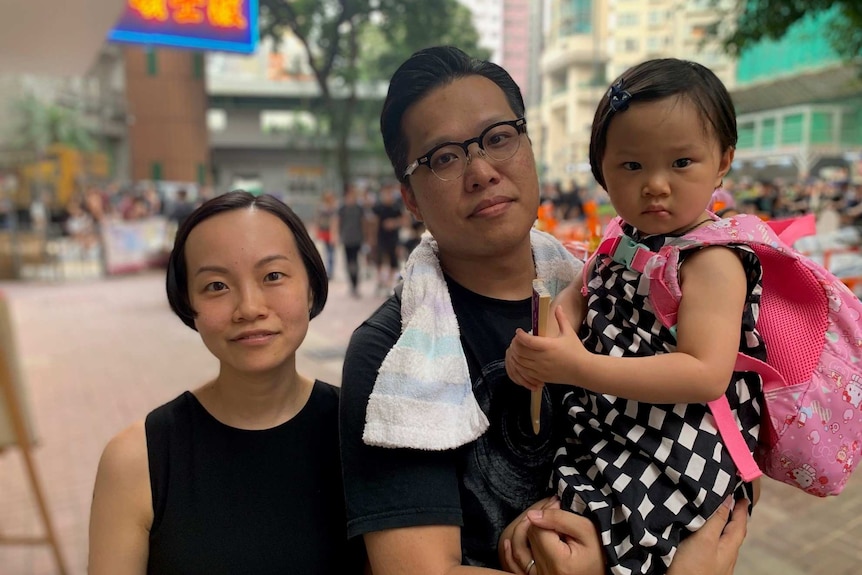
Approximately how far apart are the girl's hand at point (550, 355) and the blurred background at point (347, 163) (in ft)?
1.95

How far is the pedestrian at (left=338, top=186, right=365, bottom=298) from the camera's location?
32.8 feet

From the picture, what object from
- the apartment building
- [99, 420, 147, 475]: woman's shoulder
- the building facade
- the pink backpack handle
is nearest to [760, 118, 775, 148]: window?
the building facade

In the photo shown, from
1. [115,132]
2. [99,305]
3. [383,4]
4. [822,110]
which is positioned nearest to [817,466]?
[383,4]

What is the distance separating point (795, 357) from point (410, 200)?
0.83 metres

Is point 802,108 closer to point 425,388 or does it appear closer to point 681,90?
point 681,90

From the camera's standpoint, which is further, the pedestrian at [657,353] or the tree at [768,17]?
the tree at [768,17]

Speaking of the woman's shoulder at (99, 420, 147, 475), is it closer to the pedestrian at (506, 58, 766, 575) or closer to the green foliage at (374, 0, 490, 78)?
the pedestrian at (506, 58, 766, 575)

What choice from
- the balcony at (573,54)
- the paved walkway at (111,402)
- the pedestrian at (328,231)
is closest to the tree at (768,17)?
the balcony at (573,54)

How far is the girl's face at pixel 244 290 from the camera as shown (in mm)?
1251

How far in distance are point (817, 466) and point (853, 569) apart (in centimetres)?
259

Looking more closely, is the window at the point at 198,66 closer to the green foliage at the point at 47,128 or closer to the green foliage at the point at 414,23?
the green foliage at the point at 47,128

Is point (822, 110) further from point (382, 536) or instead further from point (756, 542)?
point (382, 536)

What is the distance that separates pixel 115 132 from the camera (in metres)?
27.0

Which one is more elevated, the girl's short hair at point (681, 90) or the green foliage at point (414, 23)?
the green foliage at point (414, 23)
